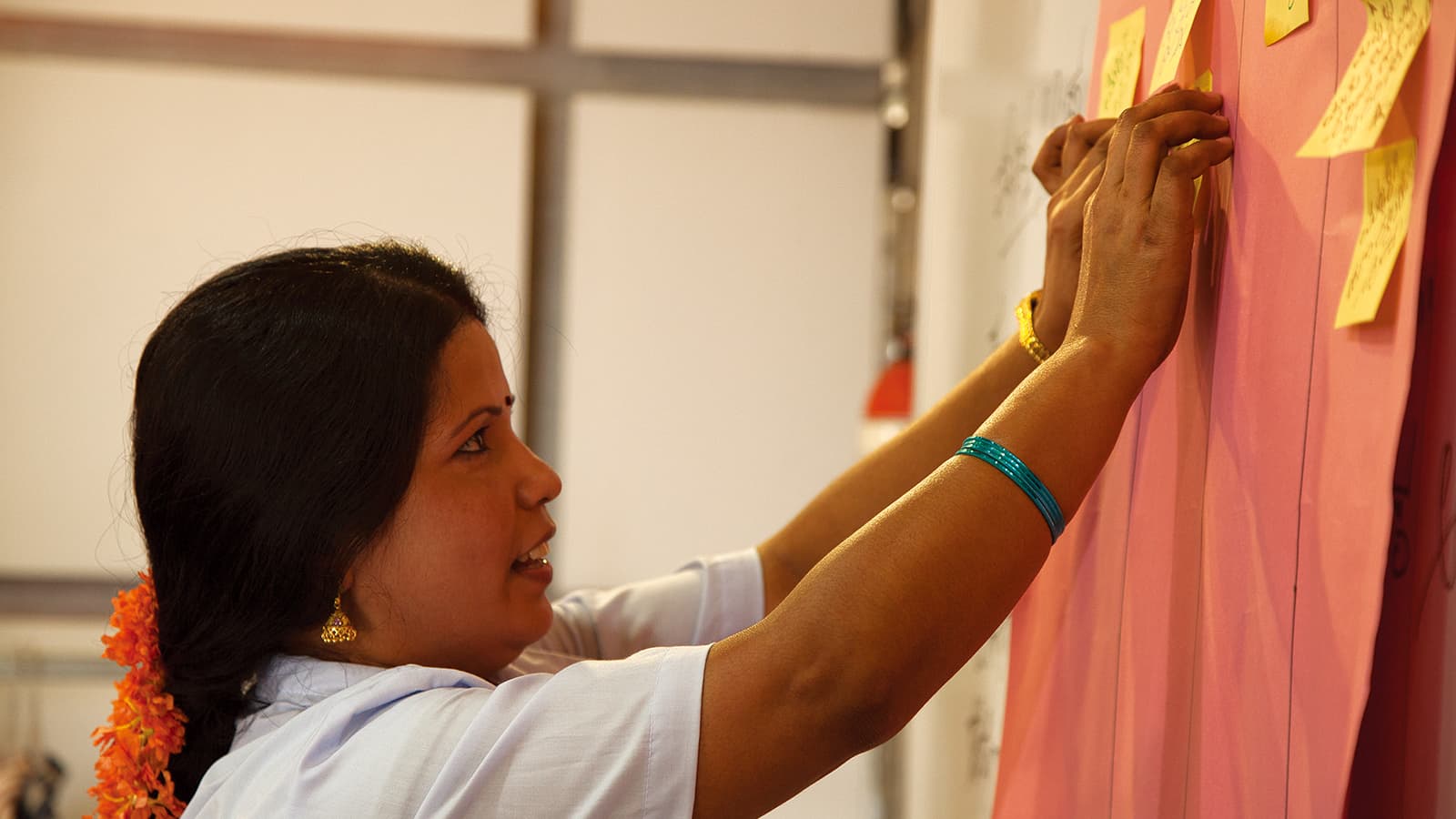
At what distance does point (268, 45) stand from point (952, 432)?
1.95 metres

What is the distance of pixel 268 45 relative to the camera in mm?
2447

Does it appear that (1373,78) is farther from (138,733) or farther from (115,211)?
(115,211)

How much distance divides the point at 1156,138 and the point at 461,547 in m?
0.54

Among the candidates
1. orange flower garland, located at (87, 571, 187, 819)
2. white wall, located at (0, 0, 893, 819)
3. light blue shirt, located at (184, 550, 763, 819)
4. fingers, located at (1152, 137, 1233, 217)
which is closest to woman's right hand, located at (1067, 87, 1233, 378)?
fingers, located at (1152, 137, 1233, 217)

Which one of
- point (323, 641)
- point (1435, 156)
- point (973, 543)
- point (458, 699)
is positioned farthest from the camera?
point (323, 641)

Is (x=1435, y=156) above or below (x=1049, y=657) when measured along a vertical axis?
above

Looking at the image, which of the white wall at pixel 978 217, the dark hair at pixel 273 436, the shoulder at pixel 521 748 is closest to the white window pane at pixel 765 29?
the white wall at pixel 978 217

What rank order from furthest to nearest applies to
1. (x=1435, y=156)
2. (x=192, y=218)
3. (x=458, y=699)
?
(x=192, y=218)
(x=458, y=699)
(x=1435, y=156)

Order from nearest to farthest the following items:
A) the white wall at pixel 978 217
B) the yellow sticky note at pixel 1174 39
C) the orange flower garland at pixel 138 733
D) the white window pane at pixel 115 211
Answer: the yellow sticky note at pixel 1174 39
the orange flower garland at pixel 138 733
the white wall at pixel 978 217
the white window pane at pixel 115 211

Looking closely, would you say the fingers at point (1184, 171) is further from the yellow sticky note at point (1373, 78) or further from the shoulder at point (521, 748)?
the shoulder at point (521, 748)

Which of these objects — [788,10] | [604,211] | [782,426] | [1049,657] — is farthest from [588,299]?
[1049,657]

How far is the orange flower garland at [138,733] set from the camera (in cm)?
98

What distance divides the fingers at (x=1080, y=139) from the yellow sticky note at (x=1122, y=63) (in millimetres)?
21

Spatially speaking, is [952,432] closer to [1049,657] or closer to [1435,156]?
[1049,657]
